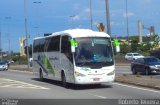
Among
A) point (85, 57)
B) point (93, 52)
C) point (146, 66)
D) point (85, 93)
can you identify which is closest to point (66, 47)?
point (85, 57)

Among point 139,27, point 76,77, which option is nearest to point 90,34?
point 76,77

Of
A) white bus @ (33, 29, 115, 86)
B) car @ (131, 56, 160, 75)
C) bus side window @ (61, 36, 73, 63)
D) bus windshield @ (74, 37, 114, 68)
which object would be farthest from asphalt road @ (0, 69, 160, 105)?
car @ (131, 56, 160, 75)

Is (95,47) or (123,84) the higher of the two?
(95,47)

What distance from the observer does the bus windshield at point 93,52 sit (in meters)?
23.6

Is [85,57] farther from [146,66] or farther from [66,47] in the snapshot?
[146,66]

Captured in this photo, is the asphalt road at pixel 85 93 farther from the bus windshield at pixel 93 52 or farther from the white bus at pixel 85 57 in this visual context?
the bus windshield at pixel 93 52

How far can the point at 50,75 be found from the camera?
2922cm

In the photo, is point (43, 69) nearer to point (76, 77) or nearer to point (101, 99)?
point (76, 77)

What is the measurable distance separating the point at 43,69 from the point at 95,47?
8117 mm

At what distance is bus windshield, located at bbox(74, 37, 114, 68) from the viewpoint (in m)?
23.6

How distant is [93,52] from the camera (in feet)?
A: 78.1

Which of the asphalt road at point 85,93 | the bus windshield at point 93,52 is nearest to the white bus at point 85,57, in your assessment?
the bus windshield at point 93,52

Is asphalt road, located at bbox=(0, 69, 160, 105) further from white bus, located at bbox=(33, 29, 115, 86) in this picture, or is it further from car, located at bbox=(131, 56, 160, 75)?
car, located at bbox=(131, 56, 160, 75)

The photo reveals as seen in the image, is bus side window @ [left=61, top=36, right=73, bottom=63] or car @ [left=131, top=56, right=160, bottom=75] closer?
bus side window @ [left=61, top=36, right=73, bottom=63]
